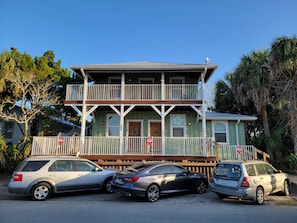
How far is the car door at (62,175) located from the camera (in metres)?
8.53

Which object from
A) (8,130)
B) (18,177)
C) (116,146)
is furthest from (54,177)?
(8,130)

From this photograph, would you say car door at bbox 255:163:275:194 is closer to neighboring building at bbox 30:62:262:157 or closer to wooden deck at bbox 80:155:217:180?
wooden deck at bbox 80:155:217:180

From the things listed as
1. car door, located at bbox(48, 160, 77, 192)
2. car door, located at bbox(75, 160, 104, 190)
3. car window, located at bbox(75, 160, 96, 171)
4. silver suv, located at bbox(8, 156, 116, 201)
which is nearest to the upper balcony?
car window, located at bbox(75, 160, 96, 171)

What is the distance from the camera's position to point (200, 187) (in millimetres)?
9719

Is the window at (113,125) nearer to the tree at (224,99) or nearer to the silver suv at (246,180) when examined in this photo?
the silver suv at (246,180)

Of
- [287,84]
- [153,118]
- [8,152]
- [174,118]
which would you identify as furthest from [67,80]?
[287,84]

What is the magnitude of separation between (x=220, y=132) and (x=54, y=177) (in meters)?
11.1

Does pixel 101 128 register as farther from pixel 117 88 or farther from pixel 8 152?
pixel 8 152

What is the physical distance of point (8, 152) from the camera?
46.4 ft

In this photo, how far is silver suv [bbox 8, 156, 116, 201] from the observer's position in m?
8.07

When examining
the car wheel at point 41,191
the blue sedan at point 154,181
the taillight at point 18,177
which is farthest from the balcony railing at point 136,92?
the car wheel at point 41,191

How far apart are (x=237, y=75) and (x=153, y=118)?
832 centimetres

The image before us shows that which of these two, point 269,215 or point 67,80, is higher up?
point 67,80

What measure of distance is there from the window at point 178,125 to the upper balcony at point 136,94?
198cm
